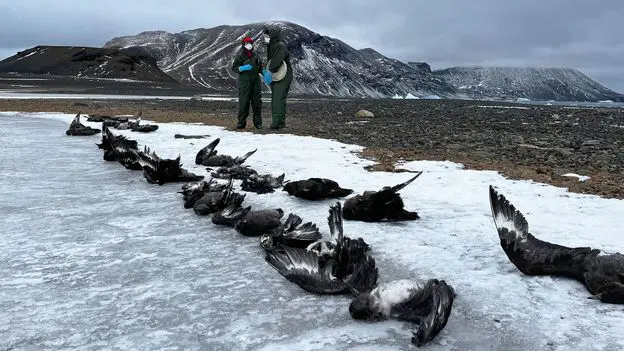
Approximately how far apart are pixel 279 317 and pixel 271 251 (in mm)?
997

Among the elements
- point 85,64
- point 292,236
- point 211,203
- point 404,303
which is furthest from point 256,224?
point 85,64

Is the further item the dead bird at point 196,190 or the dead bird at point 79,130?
the dead bird at point 79,130

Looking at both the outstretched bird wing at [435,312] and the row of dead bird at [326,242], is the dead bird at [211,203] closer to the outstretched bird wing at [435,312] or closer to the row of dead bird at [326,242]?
the row of dead bird at [326,242]

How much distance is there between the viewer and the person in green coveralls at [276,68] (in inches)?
560

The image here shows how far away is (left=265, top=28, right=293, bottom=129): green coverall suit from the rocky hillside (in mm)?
126080

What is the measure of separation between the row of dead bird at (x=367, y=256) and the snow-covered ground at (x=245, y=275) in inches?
3.8

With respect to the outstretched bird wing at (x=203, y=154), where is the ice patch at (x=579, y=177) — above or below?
above

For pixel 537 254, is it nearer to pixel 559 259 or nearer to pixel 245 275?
pixel 559 259

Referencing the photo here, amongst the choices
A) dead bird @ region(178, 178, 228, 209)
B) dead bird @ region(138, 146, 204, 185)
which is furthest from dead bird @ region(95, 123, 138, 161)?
dead bird @ region(178, 178, 228, 209)

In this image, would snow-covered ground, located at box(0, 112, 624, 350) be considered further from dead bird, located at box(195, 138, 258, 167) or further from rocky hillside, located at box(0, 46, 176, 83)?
rocky hillside, located at box(0, 46, 176, 83)

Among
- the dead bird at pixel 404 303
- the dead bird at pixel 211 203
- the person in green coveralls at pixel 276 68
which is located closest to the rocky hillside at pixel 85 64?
the person in green coveralls at pixel 276 68

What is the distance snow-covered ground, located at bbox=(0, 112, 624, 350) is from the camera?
2.69 metres

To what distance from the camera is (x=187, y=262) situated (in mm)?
3885

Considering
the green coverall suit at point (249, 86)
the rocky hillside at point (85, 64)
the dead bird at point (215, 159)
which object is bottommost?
the dead bird at point (215, 159)
